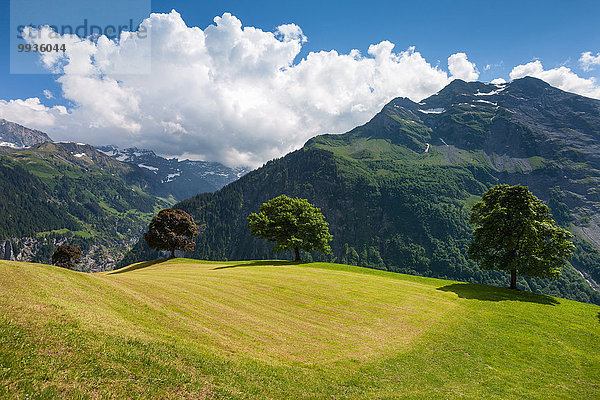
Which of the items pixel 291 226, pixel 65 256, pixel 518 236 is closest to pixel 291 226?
pixel 291 226

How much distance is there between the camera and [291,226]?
222 feet

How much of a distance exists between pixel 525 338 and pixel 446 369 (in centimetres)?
1141

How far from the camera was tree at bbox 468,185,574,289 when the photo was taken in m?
39.9

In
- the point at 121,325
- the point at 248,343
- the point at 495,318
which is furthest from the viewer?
the point at 495,318

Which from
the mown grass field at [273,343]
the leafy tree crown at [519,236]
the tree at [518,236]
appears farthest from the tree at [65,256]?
the tree at [518,236]

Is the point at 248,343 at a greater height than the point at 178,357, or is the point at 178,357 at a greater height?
the point at 178,357

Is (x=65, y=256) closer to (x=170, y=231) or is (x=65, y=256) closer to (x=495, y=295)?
(x=170, y=231)

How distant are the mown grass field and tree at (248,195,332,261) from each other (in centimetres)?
3260

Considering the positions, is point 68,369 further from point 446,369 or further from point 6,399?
point 446,369

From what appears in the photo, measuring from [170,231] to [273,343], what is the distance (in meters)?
55.8

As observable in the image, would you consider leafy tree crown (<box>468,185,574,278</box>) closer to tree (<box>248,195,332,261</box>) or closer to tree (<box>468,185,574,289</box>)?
tree (<box>468,185,574,289</box>)

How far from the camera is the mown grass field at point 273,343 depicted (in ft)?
33.1

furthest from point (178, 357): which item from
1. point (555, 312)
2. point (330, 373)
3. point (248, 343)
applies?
point (555, 312)

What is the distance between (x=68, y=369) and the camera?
9.25 metres
